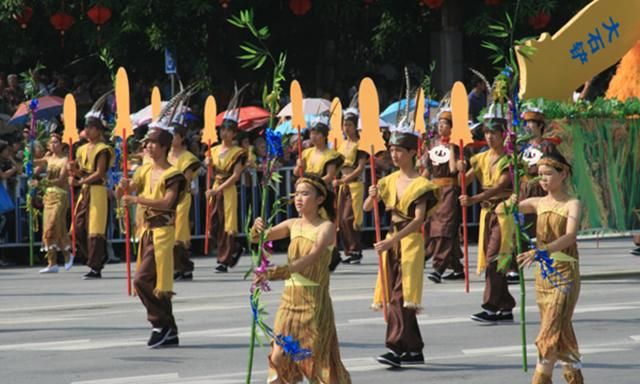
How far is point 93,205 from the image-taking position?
20.2 metres

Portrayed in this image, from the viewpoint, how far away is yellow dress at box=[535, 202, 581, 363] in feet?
35.1

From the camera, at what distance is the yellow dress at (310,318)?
33.7 feet

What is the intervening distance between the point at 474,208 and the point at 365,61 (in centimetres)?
591

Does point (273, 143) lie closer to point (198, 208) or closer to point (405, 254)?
point (405, 254)

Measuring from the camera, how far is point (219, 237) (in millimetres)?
20875

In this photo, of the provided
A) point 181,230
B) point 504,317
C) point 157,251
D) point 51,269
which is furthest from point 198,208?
point 157,251

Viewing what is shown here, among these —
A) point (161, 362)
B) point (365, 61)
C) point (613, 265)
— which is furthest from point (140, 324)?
point (365, 61)

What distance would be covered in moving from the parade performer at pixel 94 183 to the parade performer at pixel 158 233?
5694 mm

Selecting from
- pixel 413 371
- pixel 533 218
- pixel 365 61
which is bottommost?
pixel 413 371

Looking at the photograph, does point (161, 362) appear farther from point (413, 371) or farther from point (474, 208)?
point (474, 208)

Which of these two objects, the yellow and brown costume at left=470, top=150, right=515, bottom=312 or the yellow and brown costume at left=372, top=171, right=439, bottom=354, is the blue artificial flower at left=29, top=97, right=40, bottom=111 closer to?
the yellow and brown costume at left=470, top=150, right=515, bottom=312

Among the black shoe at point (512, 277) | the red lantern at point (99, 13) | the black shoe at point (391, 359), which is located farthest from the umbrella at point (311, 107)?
the black shoe at point (391, 359)

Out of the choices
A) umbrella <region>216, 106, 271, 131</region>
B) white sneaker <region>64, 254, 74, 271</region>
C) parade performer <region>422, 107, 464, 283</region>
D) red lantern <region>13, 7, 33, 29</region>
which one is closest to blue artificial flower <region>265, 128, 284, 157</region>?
parade performer <region>422, 107, 464, 283</region>

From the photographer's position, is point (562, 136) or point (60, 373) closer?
point (60, 373)
